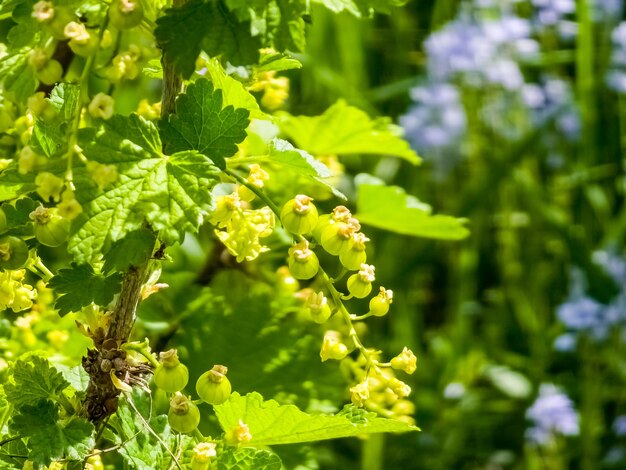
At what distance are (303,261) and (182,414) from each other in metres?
0.13

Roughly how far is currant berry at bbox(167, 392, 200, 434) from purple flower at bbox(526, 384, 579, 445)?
1.62 m

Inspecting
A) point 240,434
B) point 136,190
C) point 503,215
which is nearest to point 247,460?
point 240,434

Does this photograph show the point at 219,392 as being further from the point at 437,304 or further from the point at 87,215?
the point at 437,304

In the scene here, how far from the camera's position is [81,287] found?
76 centimetres

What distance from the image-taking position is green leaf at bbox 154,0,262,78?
667mm

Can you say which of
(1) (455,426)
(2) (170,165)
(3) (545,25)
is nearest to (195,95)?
(2) (170,165)

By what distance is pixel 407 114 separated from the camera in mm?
2732

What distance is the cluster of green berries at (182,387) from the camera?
2.32 ft

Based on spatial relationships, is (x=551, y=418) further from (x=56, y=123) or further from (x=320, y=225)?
(x=56, y=123)

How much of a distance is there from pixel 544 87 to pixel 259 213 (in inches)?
87.1

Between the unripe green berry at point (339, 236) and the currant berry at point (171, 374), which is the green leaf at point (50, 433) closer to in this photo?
the currant berry at point (171, 374)

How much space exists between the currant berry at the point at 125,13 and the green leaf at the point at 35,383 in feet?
0.87

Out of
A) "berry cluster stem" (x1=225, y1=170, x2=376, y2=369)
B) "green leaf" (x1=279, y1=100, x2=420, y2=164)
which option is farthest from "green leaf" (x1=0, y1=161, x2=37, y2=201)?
"green leaf" (x1=279, y1=100, x2=420, y2=164)

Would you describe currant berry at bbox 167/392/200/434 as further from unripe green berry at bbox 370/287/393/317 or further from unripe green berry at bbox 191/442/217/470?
unripe green berry at bbox 370/287/393/317
